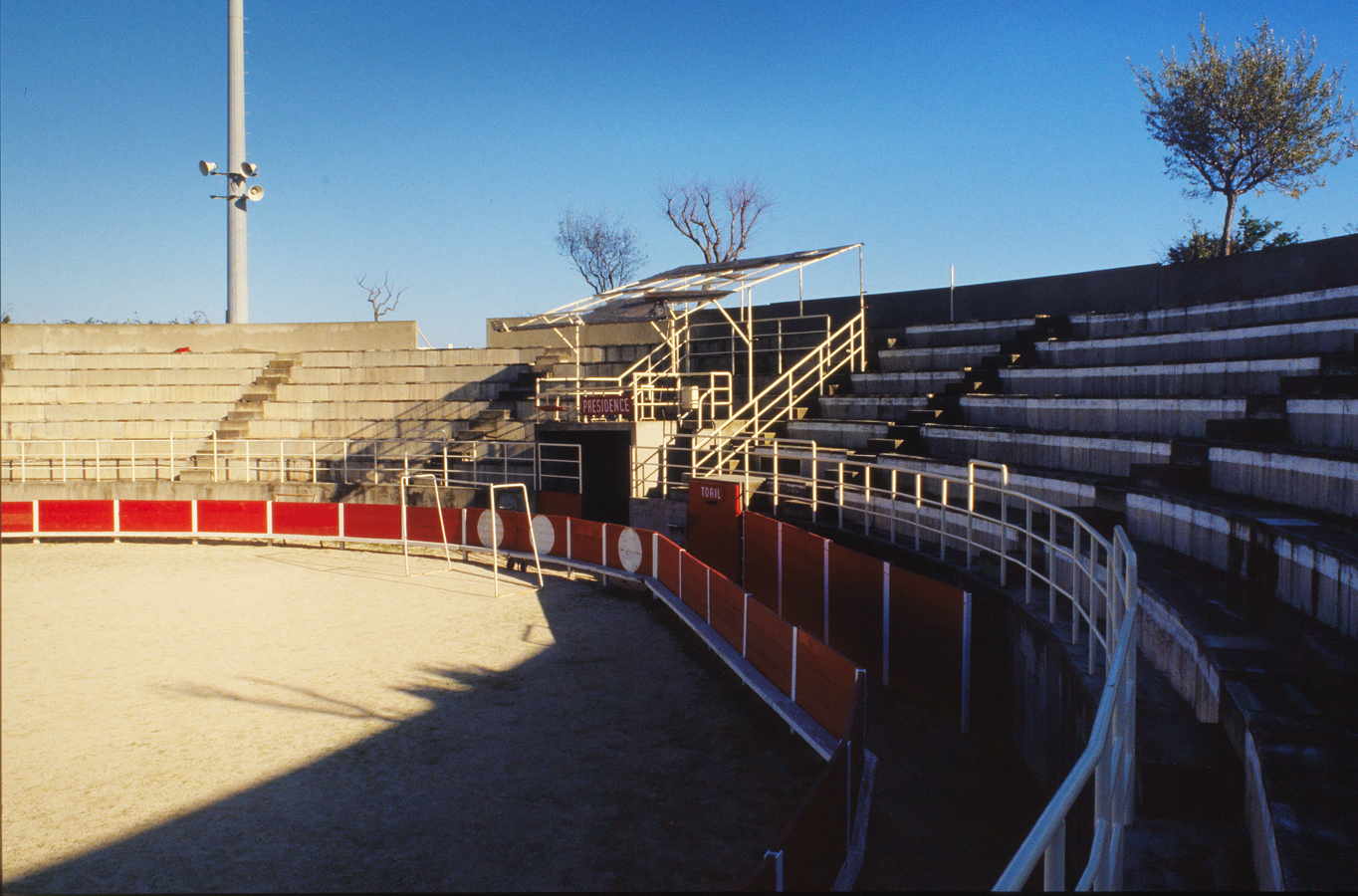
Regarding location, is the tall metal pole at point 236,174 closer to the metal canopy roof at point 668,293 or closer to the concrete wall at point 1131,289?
the metal canopy roof at point 668,293

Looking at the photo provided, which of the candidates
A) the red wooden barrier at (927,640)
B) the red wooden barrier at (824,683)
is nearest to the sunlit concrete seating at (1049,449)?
the red wooden barrier at (927,640)

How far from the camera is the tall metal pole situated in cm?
3531

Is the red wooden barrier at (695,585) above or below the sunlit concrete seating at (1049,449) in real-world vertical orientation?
below

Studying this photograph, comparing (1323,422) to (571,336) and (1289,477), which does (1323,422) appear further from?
(571,336)

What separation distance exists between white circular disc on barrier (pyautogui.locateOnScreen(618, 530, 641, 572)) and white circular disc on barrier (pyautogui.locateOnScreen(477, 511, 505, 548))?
4.17m

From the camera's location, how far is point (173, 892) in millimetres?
6586

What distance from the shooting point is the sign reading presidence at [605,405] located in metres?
21.5

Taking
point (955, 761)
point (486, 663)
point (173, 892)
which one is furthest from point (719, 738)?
point (173, 892)

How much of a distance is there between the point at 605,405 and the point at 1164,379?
11.9m

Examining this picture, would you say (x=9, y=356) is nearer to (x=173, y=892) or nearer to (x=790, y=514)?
(x=790, y=514)

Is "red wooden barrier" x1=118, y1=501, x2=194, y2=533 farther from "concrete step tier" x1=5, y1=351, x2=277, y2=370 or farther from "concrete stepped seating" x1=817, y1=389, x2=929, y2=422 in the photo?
"concrete stepped seating" x1=817, y1=389, x2=929, y2=422

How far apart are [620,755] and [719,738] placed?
1.16m

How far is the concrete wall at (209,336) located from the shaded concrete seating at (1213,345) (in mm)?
22703

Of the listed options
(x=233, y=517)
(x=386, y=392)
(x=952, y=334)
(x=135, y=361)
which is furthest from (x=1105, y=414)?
(x=135, y=361)
